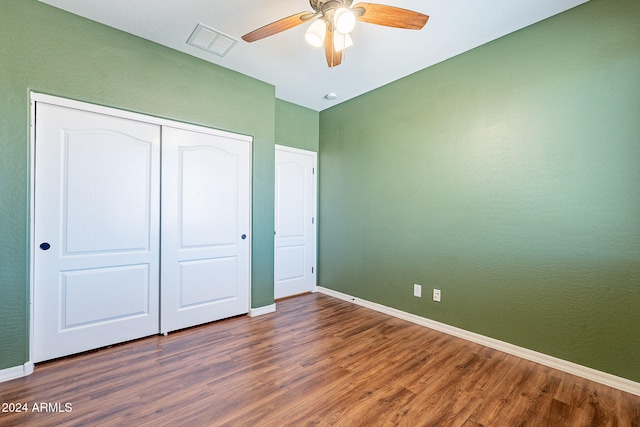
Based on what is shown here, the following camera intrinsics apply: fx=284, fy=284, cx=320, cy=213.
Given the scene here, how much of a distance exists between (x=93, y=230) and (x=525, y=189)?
3.72 metres

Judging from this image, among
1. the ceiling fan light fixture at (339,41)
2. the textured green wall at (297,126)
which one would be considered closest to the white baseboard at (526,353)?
the textured green wall at (297,126)

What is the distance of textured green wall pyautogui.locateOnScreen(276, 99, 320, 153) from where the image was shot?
3990mm

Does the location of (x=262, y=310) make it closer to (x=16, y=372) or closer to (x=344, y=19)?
(x=16, y=372)

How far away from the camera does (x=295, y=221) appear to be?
13.7ft

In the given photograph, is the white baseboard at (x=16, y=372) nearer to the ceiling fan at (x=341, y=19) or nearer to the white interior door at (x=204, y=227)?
the white interior door at (x=204, y=227)

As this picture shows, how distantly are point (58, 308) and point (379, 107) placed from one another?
3.79 meters

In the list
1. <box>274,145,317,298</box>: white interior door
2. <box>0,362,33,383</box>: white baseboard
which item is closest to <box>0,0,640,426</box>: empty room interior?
<box>0,362,33,383</box>: white baseboard

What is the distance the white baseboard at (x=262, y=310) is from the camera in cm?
334

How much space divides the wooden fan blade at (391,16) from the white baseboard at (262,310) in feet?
9.90

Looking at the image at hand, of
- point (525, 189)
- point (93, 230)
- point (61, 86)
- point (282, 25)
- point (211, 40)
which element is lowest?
point (93, 230)

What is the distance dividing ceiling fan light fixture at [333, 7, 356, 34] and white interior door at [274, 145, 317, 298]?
2.41 m

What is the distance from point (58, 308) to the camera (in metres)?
2.29

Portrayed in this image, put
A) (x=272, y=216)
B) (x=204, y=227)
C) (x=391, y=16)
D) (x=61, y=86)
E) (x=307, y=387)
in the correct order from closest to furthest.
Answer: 1. (x=391, y=16)
2. (x=307, y=387)
3. (x=61, y=86)
4. (x=204, y=227)
5. (x=272, y=216)

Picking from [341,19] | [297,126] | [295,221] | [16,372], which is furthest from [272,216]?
[16,372]
